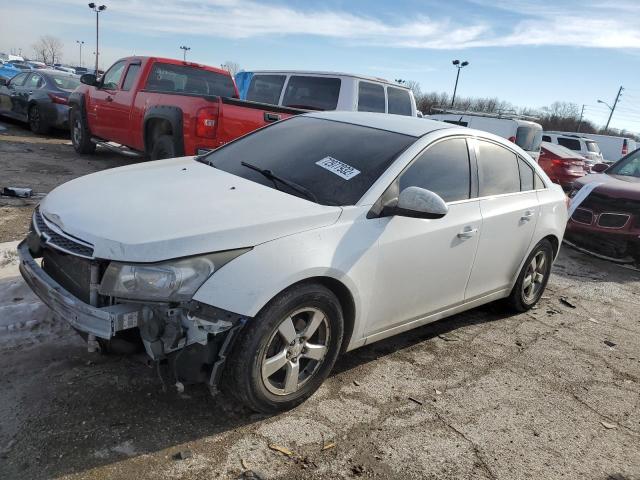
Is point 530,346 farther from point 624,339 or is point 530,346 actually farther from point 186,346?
point 186,346

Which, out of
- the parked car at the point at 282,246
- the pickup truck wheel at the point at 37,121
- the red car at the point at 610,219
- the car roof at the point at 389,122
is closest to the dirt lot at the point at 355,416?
the parked car at the point at 282,246

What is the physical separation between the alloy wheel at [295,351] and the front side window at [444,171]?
1079 mm

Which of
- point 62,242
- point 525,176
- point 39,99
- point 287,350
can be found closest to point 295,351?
point 287,350

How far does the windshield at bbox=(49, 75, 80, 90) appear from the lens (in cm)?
1288

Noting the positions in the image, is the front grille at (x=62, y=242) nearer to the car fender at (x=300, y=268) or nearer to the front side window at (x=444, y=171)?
the car fender at (x=300, y=268)

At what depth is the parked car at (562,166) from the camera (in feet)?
48.2

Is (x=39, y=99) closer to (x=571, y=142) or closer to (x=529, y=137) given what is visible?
(x=529, y=137)

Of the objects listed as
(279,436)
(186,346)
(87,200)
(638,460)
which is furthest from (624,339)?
(87,200)

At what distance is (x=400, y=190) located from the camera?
11.1ft

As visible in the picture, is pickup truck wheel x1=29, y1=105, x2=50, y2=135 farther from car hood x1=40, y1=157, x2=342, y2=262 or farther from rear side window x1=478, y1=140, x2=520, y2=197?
rear side window x1=478, y1=140, x2=520, y2=197

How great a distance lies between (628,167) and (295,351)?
793 cm

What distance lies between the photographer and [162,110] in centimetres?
721

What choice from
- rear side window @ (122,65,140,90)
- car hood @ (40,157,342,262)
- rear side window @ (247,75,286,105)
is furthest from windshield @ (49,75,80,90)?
car hood @ (40,157,342,262)

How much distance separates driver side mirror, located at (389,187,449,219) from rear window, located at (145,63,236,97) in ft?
20.8
